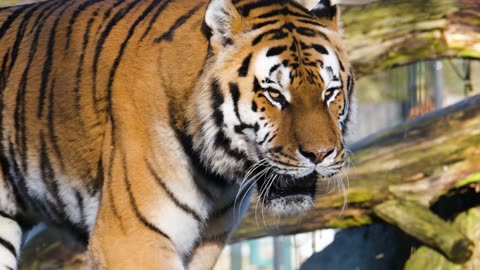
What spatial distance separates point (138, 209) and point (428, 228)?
2.13m

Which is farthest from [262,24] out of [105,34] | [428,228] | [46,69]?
[428,228]

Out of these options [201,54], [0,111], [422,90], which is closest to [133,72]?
[201,54]

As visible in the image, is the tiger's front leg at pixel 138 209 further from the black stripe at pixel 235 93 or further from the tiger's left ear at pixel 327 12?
the tiger's left ear at pixel 327 12

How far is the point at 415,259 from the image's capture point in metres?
4.82

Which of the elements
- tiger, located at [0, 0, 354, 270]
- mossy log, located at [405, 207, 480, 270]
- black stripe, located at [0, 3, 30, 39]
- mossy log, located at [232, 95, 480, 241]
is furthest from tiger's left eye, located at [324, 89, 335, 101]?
mossy log, located at [405, 207, 480, 270]

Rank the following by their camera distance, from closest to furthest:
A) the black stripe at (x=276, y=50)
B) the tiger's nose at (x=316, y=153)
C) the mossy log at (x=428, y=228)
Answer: the tiger's nose at (x=316, y=153)
the black stripe at (x=276, y=50)
the mossy log at (x=428, y=228)

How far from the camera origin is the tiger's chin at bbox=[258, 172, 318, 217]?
2867 millimetres

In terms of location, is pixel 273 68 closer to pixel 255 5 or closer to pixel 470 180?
pixel 255 5

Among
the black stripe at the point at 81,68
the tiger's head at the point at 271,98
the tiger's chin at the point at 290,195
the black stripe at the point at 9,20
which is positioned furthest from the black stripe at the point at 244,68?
the black stripe at the point at 9,20

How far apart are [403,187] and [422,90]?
2933mm

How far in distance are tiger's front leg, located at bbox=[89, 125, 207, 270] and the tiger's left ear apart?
0.59m

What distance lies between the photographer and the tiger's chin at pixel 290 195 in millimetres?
2867

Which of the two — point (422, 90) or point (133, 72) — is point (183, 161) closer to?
point (133, 72)

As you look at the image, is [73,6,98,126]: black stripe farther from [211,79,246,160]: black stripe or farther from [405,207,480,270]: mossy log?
[405,207,480,270]: mossy log
